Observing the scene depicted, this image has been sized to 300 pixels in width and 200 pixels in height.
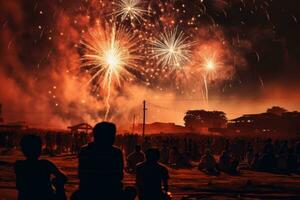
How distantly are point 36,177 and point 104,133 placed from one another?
0.90 meters

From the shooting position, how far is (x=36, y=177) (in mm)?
5105

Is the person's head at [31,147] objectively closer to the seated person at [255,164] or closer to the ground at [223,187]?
the ground at [223,187]

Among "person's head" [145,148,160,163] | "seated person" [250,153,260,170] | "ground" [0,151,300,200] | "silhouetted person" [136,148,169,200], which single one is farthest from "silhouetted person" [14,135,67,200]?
"seated person" [250,153,260,170]

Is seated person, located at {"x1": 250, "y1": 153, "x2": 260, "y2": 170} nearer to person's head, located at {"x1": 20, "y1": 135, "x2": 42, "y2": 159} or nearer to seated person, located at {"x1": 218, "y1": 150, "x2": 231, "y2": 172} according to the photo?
seated person, located at {"x1": 218, "y1": 150, "x2": 231, "y2": 172}

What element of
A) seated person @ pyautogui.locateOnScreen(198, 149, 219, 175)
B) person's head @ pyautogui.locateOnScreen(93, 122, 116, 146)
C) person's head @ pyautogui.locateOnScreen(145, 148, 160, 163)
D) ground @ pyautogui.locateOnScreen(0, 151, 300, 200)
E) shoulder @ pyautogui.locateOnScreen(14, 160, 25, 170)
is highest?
person's head @ pyautogui.locateOnScreen(93, 122, 116, 146)

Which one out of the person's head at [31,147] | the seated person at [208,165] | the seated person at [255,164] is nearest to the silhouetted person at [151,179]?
the person's head at [31,147]

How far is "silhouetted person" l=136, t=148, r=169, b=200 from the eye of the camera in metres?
6.85

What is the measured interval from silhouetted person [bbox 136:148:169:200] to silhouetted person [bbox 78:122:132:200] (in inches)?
70.6

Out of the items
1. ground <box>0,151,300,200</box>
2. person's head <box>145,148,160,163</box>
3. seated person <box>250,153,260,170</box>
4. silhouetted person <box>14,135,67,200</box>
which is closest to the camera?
silhouetted person <box>14,135,67,200</box>

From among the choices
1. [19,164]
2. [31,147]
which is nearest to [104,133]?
[31,147]

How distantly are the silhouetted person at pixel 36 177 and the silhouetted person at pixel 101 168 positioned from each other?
10.0 inches

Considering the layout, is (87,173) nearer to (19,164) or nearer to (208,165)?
(19,164)

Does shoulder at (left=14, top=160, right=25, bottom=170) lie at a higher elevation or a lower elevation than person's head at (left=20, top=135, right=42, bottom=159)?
lower

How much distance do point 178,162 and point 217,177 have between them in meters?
5.16
